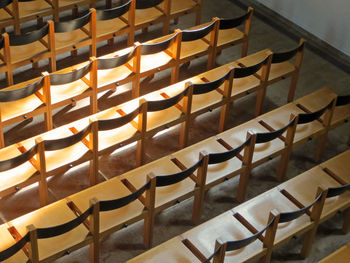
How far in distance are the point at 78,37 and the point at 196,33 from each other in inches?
62.0

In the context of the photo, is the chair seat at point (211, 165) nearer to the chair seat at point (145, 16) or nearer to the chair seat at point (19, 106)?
the chair seat at point (19, 106)

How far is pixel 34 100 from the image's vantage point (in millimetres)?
8820

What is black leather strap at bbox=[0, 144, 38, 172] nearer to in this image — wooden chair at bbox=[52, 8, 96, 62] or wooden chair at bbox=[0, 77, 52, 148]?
wooden chair at bbox=[0, 77, 52, 148]

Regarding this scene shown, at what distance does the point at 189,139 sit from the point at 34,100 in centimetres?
202

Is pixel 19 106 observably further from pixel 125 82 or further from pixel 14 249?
pixel 14 249

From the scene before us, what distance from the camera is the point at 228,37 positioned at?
1042 cm

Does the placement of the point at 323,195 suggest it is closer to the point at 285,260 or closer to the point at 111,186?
the point at 285,260

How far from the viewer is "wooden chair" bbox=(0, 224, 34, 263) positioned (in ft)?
22.2

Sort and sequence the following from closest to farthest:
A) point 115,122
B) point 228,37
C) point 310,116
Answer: point 115,122 → point 310,116 → point 228,37

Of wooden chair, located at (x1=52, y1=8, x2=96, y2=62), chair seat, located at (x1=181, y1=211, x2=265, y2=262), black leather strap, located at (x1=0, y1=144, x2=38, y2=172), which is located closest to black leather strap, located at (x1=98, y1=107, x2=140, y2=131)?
black leather strap, located at (x1=0, y1=144, x2=38, y2=172)

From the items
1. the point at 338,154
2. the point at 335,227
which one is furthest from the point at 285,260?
the point at 338,154

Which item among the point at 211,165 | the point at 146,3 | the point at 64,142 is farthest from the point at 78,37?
the point at 211,165

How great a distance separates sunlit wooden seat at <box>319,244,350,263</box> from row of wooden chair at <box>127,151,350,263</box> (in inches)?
1.2

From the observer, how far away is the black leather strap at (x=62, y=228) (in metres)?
6.88
